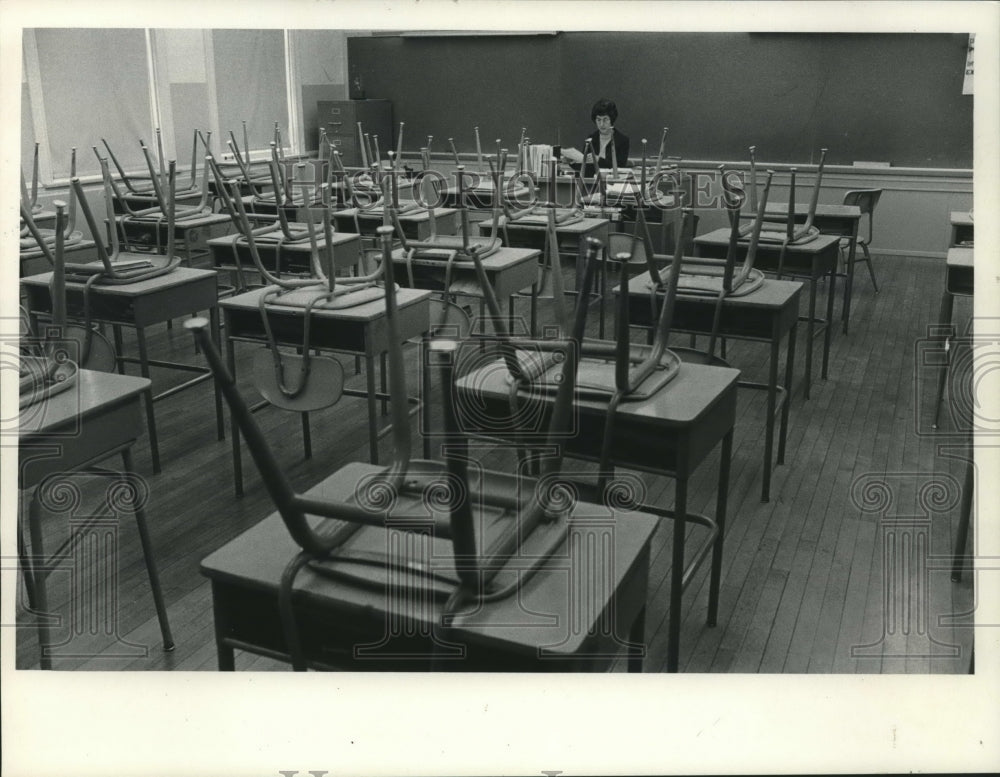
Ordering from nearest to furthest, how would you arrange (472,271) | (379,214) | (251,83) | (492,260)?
1. (472,271)
2. (492,260)
3. (379,214)
4. (251,83)

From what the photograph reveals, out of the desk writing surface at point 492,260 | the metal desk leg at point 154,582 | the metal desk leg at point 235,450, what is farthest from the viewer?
the desk writing surface at point 492,260

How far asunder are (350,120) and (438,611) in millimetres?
7406

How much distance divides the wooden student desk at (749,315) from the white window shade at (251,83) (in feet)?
17.2

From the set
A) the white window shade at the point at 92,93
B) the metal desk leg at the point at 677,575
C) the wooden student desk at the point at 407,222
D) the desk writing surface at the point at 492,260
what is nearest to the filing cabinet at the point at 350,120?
the white window shade at the point at 92,93

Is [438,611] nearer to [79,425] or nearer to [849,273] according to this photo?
[79,425]

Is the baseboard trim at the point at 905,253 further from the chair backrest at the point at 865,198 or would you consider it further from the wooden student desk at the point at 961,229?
the wooden student desk at the point at 961,229

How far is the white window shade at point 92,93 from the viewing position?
554 centimetres

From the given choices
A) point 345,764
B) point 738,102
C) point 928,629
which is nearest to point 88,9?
point 345,764

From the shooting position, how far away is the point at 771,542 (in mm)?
2553

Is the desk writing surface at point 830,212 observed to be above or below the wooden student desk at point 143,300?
above

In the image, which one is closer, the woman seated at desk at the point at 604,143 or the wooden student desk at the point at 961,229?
the wooden student desk at the point at 961,229

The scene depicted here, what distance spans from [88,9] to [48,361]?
2.27ft

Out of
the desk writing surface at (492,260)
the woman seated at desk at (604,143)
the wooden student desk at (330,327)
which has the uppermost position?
the woman seated at desk at (604,143)

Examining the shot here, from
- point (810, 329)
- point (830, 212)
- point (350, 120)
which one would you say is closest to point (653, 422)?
point (810, 329)
